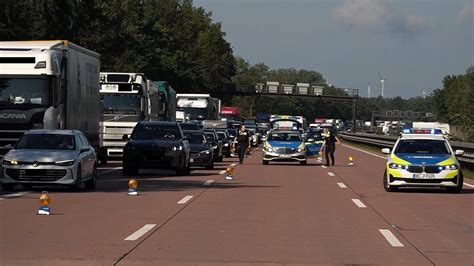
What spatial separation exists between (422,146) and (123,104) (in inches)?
718

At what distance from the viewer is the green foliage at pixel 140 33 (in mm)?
67500

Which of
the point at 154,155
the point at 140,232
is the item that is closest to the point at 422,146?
the point at 154,155

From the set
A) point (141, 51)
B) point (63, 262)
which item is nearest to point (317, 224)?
point (63, 262)

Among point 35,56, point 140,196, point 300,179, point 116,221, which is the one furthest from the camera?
point 300,179

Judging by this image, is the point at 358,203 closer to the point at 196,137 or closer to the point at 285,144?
the point at 196,137

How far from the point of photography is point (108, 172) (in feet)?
105

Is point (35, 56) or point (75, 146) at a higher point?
point (35, 56)

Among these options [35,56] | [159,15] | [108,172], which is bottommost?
[108,172]

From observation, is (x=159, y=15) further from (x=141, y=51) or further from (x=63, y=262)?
(x=63, y=262)

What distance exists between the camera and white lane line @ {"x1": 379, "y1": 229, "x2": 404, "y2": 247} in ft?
43.9

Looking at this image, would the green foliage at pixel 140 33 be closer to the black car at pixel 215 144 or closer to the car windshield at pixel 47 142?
the black car at pixel 215 144

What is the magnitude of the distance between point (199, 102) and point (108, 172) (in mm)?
33608

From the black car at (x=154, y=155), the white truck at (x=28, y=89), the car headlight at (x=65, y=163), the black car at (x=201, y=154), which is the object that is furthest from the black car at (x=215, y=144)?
the car headlight at (x=65, y=163)

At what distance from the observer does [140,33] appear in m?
102
